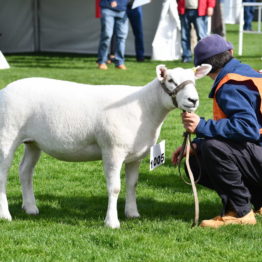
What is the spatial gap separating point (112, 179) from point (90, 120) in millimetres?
453

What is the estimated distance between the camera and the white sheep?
5309 millimetres

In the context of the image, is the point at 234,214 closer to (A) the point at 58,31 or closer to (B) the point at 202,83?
(B) the point at 202,83

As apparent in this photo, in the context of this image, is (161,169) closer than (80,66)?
Yes

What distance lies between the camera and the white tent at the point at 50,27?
19.4m

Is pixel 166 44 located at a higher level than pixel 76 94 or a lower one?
lower

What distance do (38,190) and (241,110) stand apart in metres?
2.26

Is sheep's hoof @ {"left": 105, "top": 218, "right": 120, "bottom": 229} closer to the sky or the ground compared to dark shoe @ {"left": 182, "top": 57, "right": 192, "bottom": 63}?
closer to the sky

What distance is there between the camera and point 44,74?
1424 centimetres

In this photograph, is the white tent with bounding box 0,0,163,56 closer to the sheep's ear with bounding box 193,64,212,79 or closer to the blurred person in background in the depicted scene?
the blurred person in background

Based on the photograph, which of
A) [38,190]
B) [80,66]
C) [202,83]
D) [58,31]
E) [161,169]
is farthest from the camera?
[58,31]

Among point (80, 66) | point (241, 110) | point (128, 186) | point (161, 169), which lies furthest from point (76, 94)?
point (80, 66)

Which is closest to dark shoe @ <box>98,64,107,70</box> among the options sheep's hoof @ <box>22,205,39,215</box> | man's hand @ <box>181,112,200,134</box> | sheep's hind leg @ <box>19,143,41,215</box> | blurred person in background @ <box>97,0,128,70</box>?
blurred person in background @ <box>97,0,128,70</box>

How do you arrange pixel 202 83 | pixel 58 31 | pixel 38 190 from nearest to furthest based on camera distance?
1. pixel 38 190
2. pixel 202 83
3. pixel 58 31

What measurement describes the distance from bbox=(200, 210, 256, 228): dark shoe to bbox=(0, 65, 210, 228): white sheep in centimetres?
66
